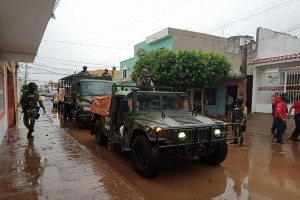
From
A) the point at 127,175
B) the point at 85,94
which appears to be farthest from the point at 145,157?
the point at 85,94

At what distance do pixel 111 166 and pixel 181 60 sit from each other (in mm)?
10138

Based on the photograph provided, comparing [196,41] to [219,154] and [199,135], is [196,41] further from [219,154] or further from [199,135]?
[199,135]

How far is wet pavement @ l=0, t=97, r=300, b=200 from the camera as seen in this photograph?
13.9 ft

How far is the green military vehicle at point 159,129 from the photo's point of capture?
473 centimetres

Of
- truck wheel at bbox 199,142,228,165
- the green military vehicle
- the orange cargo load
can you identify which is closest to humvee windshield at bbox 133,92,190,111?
the green military vehicle

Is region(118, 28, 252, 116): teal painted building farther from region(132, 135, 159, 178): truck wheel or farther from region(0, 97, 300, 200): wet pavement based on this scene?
region(132, 135, 159, 178): truck wheel

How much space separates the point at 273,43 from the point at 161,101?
14742mm

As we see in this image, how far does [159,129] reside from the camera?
4605mm

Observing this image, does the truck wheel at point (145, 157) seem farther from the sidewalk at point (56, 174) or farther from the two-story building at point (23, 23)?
the two-story building at point (23, 23)

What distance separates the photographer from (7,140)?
8289 millimetres

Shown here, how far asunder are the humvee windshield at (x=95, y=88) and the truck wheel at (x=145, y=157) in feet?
20.9

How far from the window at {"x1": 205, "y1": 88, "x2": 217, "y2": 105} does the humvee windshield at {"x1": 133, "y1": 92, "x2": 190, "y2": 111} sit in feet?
42.4

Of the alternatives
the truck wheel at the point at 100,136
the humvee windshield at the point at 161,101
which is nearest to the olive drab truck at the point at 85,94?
the truck wheel at the point at 100,136

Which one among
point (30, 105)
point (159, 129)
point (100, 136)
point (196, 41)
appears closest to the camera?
point (159, 129)
